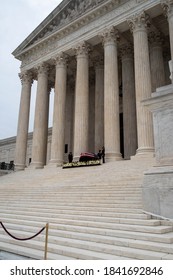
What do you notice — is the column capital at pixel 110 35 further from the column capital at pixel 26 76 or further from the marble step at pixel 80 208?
the marble step at pixel 80 208

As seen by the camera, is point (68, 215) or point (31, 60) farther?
point (31, 60)

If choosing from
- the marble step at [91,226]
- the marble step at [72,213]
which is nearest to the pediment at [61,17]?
the marble step at [72,213]

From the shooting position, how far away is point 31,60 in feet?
104

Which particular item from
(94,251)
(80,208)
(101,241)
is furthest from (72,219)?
(94,251)

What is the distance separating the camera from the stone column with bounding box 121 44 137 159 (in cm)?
2559

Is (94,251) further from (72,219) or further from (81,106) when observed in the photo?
(81,106)

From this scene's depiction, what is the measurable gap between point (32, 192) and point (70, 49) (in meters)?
18.6

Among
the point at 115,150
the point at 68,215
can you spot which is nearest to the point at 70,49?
the point at 115,150

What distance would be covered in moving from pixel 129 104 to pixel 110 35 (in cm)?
750

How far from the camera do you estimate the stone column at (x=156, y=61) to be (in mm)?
24078

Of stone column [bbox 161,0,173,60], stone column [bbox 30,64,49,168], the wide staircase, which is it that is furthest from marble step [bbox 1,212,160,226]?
stone column [bbox 161,0,173,60]

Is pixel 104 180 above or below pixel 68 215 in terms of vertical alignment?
above

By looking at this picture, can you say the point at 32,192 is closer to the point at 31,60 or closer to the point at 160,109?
the point at 160,109

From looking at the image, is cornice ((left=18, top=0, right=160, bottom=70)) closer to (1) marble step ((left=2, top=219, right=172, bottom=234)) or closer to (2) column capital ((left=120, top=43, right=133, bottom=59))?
(2) column capital ((left=120, top=43, right=133, bottom=59))
